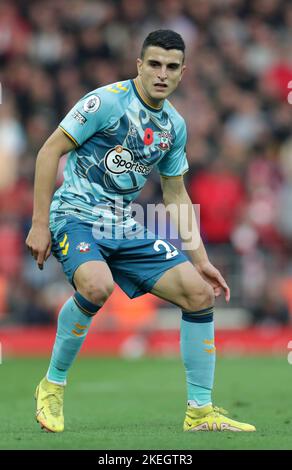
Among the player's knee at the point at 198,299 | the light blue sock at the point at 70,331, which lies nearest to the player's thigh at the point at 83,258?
the light blue sock at the point at 70,331

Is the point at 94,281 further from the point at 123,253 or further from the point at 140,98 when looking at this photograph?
the point at 140,98

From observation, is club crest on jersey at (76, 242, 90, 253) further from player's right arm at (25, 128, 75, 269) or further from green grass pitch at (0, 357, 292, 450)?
green grass pitch at (0, 357, 292, 450)

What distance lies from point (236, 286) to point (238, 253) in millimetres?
437

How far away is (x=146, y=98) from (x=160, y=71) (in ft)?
0.65

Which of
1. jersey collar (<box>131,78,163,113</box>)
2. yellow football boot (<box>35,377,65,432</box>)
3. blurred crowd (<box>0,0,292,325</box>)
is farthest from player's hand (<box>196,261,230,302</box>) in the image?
blurred crowd (<box>0,0,292,325</box>)

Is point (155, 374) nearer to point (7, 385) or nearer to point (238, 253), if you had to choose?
point (7, 385)

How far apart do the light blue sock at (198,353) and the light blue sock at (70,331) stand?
23.9 inches

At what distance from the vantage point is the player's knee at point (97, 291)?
652cm

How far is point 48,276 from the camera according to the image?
14469 millimetres

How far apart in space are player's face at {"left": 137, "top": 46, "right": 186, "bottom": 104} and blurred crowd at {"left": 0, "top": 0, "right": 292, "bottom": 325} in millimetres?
7530

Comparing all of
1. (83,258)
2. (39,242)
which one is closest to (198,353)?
(83,258)

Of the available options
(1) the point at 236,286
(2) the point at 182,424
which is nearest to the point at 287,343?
(1) the point at 236,286

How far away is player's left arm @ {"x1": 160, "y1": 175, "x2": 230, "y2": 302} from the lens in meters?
7.19

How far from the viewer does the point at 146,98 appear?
271 inches
